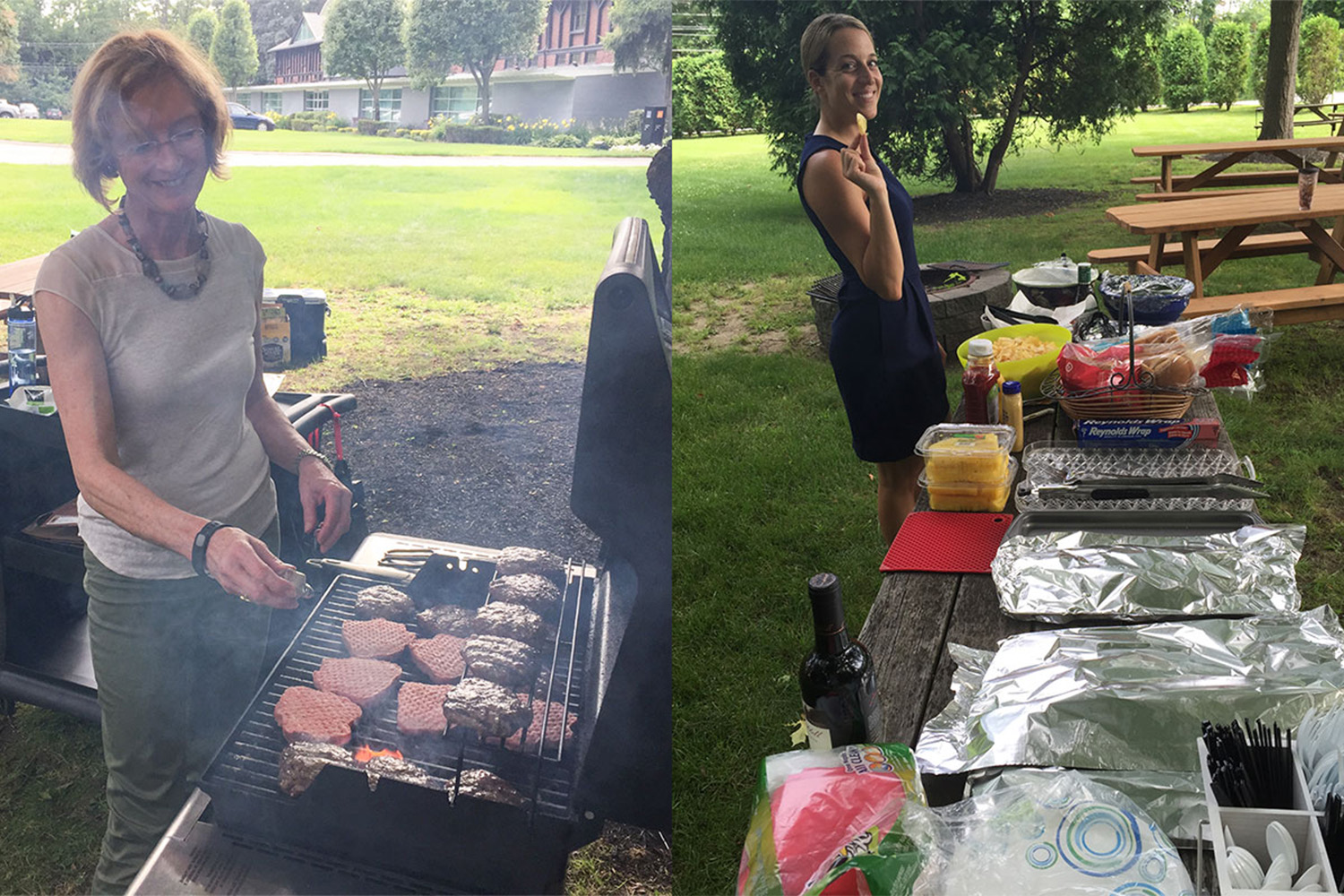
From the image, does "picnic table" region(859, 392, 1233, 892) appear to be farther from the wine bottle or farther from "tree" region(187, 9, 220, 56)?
"tree" region(187, 9, 220, 56)

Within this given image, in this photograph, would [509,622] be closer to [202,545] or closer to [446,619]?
[446,619]

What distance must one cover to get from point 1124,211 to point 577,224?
452cm

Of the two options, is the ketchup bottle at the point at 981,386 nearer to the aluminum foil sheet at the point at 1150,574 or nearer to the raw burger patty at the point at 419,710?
the aluminum foil sheet at the point at 1150,574

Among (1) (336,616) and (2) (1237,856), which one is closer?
(2) (1237,856)

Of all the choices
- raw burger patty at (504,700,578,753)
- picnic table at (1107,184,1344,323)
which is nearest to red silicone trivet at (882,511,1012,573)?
raw burger patty at (504,700,578,753)

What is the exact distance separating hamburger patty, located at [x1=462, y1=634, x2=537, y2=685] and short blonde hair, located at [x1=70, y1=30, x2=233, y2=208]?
0.90 metres

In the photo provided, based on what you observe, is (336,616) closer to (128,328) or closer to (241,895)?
(241,895)

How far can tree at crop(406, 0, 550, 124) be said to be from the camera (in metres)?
1.70

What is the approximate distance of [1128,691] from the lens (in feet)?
3.76

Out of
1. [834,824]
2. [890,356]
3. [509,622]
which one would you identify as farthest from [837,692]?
[890,356]

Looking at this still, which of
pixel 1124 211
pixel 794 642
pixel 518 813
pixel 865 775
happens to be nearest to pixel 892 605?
pixel 865 775

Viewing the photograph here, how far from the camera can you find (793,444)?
15.0 feet

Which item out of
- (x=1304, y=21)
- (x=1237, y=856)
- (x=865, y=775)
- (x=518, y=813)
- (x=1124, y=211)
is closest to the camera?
(x=1237, y=856)

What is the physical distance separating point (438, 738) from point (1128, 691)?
1.12m
